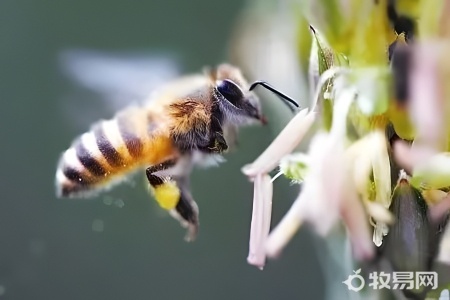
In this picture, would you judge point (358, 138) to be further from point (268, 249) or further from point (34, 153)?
point (34, 153)

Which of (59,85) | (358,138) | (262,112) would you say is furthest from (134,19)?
(358,138)

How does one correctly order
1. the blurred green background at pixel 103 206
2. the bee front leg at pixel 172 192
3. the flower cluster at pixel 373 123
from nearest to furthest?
the flower cluster at pixel 373 123 → the bee front leg at pixel 172 192 → the blurred green background at pixel 103 206

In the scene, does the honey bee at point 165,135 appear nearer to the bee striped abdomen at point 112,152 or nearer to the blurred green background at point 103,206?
the bee striped abdomen at point 112,152

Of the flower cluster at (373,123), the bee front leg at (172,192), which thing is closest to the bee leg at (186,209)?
the bee front leg at (172,192)

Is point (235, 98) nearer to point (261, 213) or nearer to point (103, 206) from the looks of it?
point (261, 213)

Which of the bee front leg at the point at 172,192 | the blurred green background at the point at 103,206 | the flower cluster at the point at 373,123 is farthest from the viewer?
the blurred green background at the point at 103,206

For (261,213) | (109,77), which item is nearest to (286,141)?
(261,213)

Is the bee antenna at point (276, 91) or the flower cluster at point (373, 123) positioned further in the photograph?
the bee antenna at point (276, 91)
